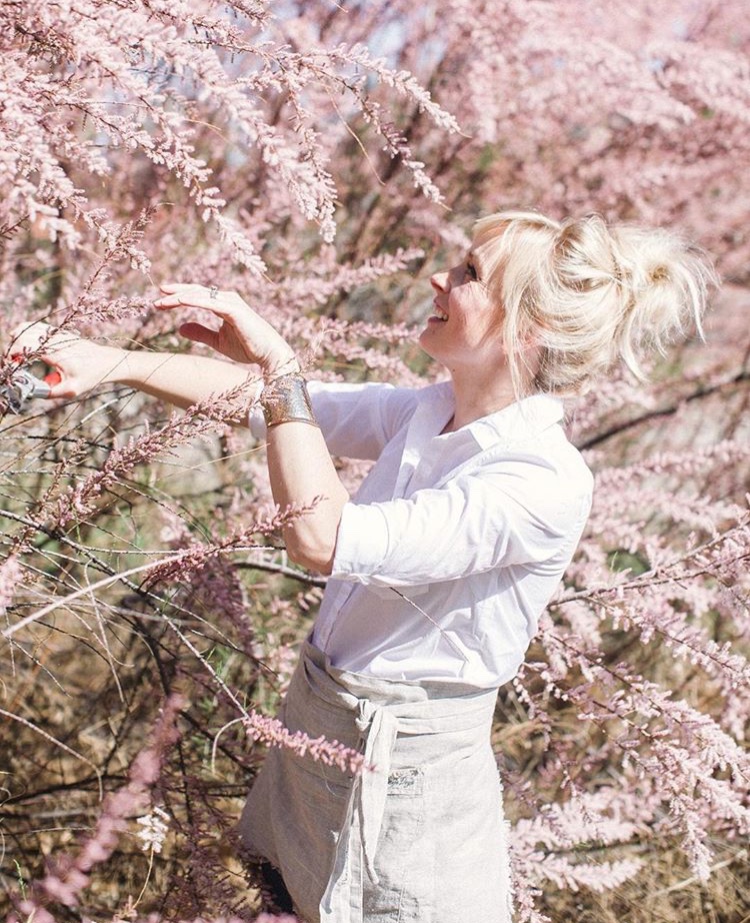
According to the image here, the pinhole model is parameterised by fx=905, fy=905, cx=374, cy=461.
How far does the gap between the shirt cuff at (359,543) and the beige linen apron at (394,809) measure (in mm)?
251

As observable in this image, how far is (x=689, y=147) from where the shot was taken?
3.90m

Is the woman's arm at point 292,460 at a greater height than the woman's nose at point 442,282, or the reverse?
the woman's nose at point 442,282

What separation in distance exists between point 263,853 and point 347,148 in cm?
263

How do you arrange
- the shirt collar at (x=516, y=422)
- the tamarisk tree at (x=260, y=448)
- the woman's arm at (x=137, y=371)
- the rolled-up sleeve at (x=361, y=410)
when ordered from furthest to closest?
the rolled-up sleeve at (x=361, y=410) < the woman's arm at (x=137, y=371) < the shirt collar at (x=516, y=422) < the tamarisk tree at (x=260, y=448)

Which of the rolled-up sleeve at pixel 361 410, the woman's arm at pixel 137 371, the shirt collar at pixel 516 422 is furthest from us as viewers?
the rolled-up sleeve at pixel 361 410

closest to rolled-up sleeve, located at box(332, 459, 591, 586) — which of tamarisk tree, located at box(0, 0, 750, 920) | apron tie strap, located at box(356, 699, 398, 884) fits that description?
tamarisk tree, located at box(0, 0, 750, 920)

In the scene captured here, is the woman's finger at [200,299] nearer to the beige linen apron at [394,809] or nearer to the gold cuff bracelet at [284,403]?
the gold cuff bracelet at [284,403]

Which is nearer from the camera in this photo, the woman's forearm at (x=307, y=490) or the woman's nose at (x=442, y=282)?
the woman's forearm at (x=307, y=490)

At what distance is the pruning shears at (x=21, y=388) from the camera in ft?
4.15

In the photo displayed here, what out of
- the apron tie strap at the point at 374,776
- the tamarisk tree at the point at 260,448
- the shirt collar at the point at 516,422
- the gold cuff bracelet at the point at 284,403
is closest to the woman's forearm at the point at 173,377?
the tamarisk tree at the point at 260,448

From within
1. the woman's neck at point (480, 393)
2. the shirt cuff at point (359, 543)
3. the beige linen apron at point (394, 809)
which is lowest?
the beige linen apron at point (394, 809)

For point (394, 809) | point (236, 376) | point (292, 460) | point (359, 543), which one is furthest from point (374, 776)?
point (236, 376)

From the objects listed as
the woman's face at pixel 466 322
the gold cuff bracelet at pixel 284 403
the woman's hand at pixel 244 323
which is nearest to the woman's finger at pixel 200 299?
the woman's hand at pixel 244 323

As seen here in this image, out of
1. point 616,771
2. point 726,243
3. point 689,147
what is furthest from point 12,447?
point 726,243
